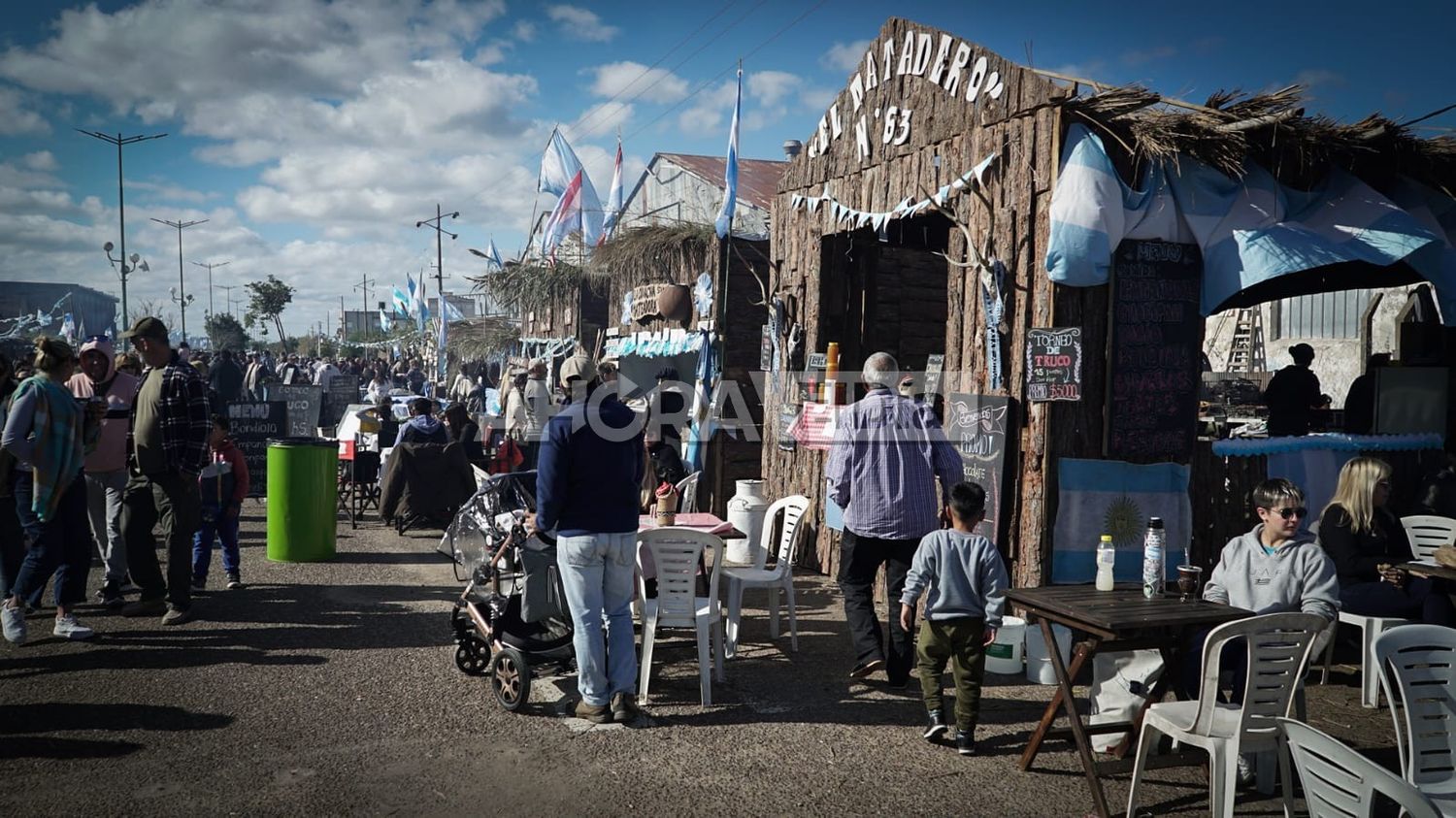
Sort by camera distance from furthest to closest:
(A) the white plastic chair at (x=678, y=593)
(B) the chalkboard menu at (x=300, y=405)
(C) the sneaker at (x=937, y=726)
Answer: (B) the chalkboard menu at (x=300, y=405) → (A) the white plastic chair at (x=678, y=593) → (C) the sneaker at (x=937, y=726)

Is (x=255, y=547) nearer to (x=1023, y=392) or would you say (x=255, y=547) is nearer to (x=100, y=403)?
(x=100, y=403)

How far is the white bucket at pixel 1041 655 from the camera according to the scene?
226 inches

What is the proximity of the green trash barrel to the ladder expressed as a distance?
18.7m

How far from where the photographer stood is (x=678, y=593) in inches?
209

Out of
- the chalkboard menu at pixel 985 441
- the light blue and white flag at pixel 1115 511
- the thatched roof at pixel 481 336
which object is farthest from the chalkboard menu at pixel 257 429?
the thatched roof at pixel 481 336

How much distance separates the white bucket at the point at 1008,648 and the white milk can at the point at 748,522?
1.91 m

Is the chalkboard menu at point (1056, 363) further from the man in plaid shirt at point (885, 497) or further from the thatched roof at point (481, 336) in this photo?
the thatched roof at point (481, 336)

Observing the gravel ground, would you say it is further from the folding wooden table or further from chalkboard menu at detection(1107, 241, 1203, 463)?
chalkboard menu at detection(1107, 241, 1203, 463)

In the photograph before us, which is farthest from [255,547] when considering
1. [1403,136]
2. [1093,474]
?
[1403,136]

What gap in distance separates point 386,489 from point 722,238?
4872 millimetres

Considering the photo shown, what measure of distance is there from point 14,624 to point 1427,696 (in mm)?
7454

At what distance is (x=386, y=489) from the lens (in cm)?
1058

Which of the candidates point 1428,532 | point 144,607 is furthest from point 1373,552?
point 144,607

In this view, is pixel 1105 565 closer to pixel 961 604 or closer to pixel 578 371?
pixel 961 604
